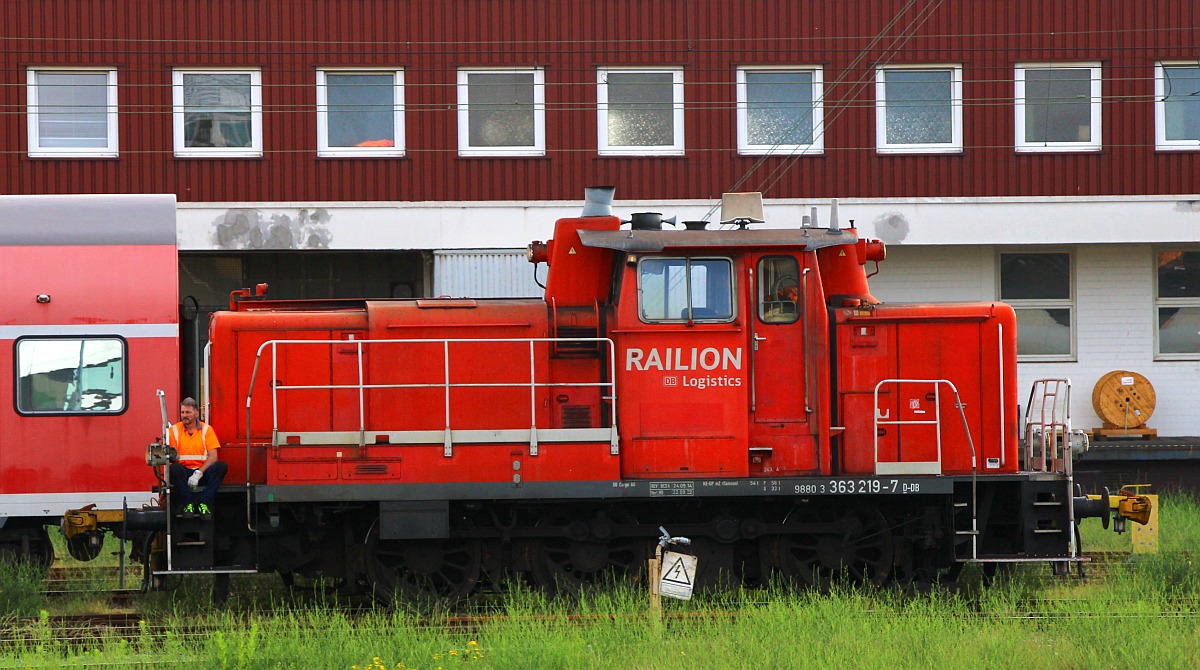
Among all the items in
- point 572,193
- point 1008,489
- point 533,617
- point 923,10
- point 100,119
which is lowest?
point 533,617

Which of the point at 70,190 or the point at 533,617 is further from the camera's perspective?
the point at 70,190

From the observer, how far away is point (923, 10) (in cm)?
1920

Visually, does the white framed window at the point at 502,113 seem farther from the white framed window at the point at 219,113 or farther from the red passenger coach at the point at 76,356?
the red passenger coach at the point at 76,356

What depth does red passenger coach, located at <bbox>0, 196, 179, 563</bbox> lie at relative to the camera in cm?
1160

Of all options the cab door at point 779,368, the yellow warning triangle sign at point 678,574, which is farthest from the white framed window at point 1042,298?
the yellow warning triangle sign at point 678,574

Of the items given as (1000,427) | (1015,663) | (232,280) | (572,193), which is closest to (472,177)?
(572,193)

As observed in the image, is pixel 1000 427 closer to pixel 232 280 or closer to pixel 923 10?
pixel 923 10

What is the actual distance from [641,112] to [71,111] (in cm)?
869

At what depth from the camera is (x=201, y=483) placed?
10.1m

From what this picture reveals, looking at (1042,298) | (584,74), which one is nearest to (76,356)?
(584,74)

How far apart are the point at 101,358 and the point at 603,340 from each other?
5.06 m

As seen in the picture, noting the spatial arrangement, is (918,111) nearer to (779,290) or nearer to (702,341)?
(779,290)

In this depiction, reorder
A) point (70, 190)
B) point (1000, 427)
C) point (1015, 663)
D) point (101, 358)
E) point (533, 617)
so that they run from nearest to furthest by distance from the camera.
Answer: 1. point (1015, 663)
2. point (533, 617)
3. point (1000, 427)
4. point (101, 358)
5. point (70, 190)

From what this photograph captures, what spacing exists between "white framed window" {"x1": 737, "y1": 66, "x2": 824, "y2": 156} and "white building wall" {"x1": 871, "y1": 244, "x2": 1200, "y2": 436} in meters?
2.38
